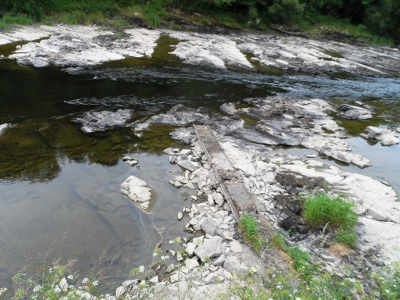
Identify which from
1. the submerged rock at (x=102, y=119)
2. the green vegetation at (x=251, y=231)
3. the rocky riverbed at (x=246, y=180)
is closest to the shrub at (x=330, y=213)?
the rocky riverbed at (x=246, y=180)

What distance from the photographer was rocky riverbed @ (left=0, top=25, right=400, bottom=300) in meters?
4.04

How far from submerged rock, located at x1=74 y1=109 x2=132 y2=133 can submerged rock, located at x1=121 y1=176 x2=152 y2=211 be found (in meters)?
3.15

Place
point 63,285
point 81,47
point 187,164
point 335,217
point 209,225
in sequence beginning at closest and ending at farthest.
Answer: point 63,285
point 335,217
point 209,225
point 187,164
point 81,47

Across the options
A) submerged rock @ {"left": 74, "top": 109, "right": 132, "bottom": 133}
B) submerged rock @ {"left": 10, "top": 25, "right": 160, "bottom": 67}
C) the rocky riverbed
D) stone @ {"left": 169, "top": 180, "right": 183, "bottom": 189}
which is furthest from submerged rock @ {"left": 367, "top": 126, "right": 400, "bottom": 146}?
submerged rock @ {"left": 10, "top": 25, "right": 160, "bottom": 67}

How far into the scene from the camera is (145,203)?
5523 mm

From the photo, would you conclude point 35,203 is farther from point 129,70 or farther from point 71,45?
point 71,45

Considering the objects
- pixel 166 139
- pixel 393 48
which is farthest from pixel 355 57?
pixel 166 139

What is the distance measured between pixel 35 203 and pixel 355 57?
27532 mm

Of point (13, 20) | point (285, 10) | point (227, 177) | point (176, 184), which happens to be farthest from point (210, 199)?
point (285, 10)

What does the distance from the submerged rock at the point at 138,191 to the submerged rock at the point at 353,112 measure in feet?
30.3

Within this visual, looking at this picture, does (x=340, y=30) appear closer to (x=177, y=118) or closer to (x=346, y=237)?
(x=177, y=118)

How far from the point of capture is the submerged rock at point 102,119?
27.6 feet

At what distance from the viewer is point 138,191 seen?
18.8 feet

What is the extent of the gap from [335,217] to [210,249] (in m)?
2.32
